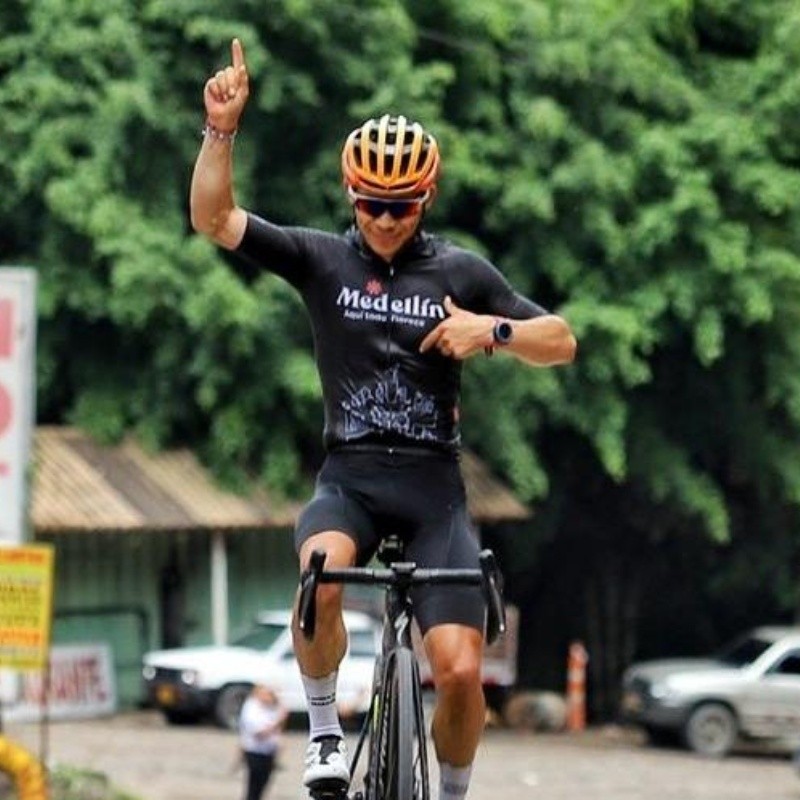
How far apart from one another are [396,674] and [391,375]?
2.73 feet

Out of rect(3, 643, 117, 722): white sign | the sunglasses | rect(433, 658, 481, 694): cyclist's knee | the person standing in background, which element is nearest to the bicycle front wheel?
rect(433, 658, 481, 694): cyclist's knee

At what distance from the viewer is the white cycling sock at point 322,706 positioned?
7.23 m

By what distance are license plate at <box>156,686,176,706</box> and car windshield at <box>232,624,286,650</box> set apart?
1.04 m

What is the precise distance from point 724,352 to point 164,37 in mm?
7707

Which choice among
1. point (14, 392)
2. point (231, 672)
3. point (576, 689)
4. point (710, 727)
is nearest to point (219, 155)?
point (14, 392)

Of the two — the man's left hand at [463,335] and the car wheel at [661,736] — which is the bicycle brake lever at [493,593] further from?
the car wheel at [661,736]

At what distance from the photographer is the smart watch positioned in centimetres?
700

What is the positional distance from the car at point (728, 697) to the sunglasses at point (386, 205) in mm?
23735

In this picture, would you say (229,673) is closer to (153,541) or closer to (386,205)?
(153,541)

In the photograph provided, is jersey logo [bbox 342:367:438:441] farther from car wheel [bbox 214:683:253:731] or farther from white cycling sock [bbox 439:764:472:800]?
car wheel [bbox 214:683:253:731]

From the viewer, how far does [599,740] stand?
1278 inches

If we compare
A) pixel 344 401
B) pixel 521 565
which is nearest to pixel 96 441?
pixel 521 565

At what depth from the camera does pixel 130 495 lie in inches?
1163

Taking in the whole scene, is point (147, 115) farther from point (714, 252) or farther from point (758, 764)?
point (758, 764)
